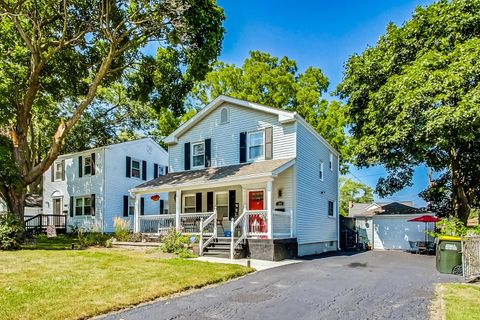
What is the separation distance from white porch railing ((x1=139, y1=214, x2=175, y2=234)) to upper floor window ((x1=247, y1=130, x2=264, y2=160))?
4.77 m

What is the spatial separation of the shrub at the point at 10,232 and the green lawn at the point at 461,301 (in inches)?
627

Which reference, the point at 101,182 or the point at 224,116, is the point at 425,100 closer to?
the point at 224,116

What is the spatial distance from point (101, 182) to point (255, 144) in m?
12.8

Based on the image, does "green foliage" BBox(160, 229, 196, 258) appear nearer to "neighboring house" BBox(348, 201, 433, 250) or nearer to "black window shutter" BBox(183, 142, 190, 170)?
"black window shutter" BBox(183, 142, 190, 170)

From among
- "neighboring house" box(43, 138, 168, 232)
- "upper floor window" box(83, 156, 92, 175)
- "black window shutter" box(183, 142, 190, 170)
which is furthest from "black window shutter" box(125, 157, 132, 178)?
"black window shutter" box(183, 142, 190, 170)

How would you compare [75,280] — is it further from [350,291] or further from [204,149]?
[204,149]

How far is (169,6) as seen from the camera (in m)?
15.6

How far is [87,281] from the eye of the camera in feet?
28.2

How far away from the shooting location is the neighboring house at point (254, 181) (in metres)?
14.5

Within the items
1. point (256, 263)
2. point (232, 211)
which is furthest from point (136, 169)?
point (256, 263)

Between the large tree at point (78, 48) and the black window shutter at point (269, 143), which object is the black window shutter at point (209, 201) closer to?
the black window shutter at point (269, 143)

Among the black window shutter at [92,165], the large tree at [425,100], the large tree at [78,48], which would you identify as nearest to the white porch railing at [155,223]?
the large tree at [78,48]

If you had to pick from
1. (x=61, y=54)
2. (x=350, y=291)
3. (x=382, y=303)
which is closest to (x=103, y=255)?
(x=350, y=291)

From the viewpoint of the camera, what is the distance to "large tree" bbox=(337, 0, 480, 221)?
47.9 feet
